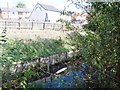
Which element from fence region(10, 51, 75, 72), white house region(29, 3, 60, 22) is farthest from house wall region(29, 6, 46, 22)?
fence region(10, 51, 75, 72)

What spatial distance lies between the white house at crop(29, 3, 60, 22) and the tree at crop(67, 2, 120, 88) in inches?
9.3

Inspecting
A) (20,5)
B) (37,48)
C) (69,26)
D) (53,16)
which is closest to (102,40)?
(69,26)

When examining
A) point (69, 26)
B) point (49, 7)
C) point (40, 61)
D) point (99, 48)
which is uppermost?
point (49, 7)

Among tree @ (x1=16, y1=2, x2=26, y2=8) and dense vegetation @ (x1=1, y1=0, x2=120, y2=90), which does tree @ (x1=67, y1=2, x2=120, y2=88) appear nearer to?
dense vegetation @ (x1=1, y1=0, x2=120, y2=90)

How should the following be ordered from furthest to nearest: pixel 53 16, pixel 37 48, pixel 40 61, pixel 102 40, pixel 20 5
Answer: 1. pixel 37 48
2. pixel 40 61
3. pixel 53 16
4. pixel 20 5
5. pixel 102 40

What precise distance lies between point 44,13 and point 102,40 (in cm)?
47

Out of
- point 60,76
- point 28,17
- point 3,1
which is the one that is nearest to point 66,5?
point 28,17

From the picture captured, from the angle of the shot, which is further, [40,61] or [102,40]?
[40,61]

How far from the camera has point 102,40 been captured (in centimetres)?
127

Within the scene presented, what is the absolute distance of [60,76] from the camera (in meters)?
1.57

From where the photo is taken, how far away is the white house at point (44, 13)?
143 centimetres

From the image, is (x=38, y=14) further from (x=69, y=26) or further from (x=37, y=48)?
(x=37, y=48)

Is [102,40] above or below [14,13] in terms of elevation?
below

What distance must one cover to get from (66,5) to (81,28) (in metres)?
0.20
